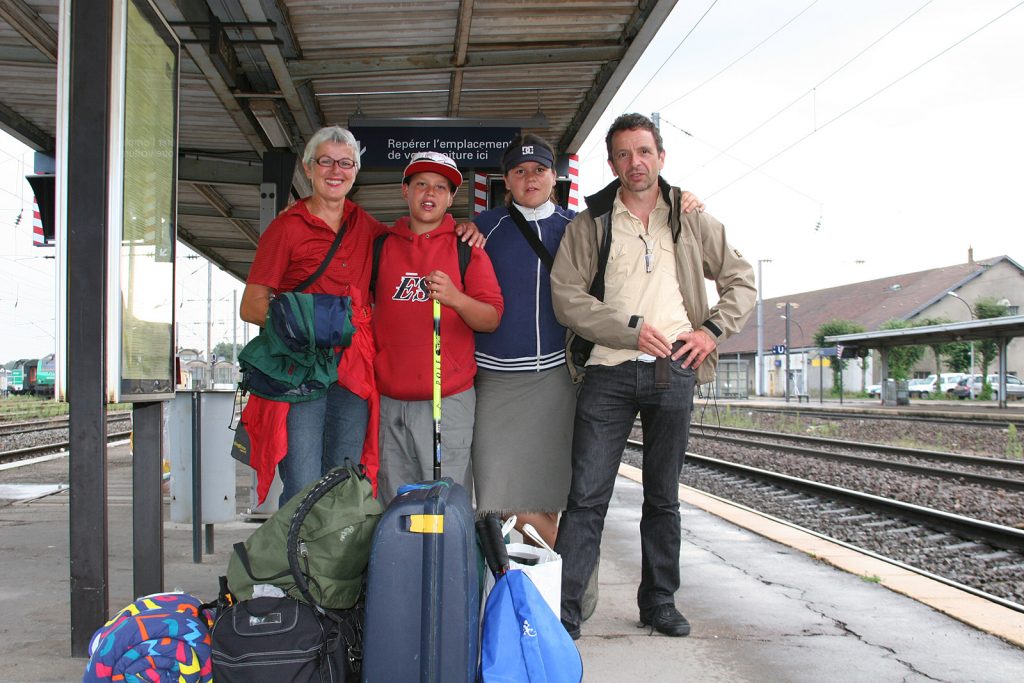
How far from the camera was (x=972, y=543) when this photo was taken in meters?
6.73

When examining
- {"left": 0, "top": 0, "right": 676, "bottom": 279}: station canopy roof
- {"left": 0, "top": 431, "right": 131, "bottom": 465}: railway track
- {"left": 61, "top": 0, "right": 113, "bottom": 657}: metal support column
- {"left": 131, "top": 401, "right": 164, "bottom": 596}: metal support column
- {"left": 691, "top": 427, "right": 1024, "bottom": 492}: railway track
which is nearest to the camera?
{"left": 61, "top": 0, "right": 113, "bottom": 657}: metal support column

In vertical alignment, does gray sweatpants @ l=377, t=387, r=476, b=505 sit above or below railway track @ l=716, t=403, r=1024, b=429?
above

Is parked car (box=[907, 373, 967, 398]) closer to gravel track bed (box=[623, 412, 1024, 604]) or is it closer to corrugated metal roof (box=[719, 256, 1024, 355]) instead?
corrugated metal roof (box=[719, 256, 1024, 355])

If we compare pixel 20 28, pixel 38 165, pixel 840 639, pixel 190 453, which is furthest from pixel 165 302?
pixel 38 165

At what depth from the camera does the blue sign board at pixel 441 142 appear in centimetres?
720

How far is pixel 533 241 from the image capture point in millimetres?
3797

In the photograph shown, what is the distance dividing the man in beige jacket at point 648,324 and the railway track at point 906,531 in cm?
204

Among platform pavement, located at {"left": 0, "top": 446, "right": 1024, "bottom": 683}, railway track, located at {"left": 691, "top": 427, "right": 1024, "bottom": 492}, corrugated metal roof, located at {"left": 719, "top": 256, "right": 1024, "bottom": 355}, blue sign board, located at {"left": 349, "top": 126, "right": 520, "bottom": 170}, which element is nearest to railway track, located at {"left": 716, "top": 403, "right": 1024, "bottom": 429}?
railway track, located at {"left": 691, "top": 427, "right": 1024, "bottom": 492}

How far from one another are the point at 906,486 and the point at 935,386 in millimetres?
42395

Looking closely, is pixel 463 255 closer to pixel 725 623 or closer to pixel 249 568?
pixel 249 568

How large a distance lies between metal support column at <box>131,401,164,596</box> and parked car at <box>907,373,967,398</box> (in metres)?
48.4

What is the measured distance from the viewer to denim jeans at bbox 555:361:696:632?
3572mm

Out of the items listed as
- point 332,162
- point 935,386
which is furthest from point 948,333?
point 332,162

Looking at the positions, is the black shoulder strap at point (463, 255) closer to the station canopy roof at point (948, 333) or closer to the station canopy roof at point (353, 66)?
the station canopy roof at point (353, 66)
